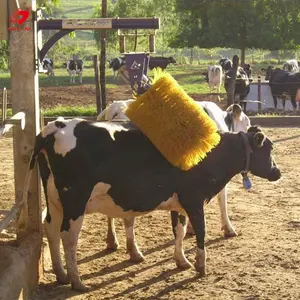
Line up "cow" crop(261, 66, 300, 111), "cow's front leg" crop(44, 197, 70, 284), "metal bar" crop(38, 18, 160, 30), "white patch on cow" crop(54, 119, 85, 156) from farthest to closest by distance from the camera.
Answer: "cow" crop(261, 66, 300, 111) < "metal bar" crop(38, 18, 160, 30) < "cow's front leg" crop(44, 197, 70, 284) < "white patch on cow" crop(54, 119, 85, 156)

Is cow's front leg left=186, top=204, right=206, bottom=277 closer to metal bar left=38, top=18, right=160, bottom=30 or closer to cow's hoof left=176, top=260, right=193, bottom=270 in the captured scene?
cow's hoof left=176, top=260, right=193, bottom=270

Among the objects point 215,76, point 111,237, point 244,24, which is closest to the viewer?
point 111,237

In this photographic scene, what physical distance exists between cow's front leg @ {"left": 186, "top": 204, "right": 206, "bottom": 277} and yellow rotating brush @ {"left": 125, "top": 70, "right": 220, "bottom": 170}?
49cm

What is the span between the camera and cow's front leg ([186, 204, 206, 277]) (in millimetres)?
7156

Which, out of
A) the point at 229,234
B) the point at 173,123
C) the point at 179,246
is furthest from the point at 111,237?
the point at 173,123

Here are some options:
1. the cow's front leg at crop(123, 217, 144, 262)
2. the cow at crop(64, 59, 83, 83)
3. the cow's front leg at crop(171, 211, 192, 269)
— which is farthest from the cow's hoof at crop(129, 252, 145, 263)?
the cow at crop(64, 59, 83, 83)

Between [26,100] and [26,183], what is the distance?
2.41ft

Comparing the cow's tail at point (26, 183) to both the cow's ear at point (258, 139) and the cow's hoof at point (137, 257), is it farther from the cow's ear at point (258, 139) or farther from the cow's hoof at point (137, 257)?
the cow's ear at point (258, 139)

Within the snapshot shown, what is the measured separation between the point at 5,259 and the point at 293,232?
387 cm

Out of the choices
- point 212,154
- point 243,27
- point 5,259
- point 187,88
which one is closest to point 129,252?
point 212,154

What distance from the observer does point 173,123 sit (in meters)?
6.86

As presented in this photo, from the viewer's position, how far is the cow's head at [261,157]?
766 centimetres

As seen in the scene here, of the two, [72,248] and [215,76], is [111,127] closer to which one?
[72,248]

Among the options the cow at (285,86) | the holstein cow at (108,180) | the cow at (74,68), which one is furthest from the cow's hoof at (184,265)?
the cow at (74,68)
